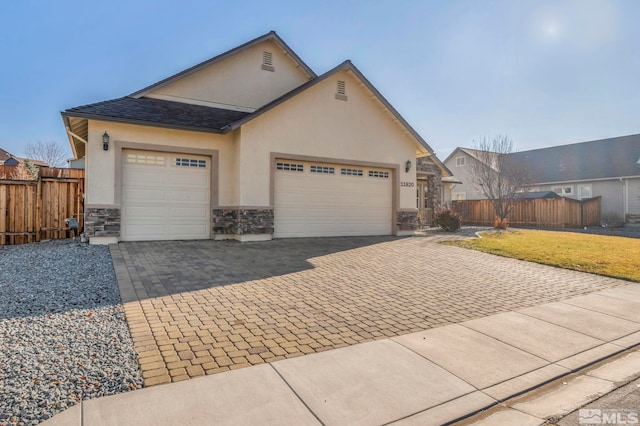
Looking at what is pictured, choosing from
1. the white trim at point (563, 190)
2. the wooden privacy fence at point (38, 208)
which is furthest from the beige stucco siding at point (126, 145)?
the white trim at point (563, 190)

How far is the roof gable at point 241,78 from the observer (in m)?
13.4

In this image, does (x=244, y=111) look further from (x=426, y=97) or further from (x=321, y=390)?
(x=321, y=390)

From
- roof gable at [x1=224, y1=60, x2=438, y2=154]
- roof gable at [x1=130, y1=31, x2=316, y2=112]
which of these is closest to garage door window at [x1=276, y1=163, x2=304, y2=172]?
roof gable at [x1=224, y1=60, x2=438, y2=154]

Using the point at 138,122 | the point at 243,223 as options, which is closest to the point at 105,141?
the point at 138,122

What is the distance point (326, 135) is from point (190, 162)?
494cm

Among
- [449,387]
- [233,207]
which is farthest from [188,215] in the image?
[449,387]

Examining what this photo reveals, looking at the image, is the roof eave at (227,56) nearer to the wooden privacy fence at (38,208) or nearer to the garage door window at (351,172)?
the wooden privacy fence at (38,208)

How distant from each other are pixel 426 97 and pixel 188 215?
11.6 metres

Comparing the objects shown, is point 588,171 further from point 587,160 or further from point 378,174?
point 378,174

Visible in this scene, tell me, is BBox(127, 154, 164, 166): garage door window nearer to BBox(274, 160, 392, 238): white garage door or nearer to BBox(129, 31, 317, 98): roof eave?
BBox(129, 31, 317, 98): roof eave

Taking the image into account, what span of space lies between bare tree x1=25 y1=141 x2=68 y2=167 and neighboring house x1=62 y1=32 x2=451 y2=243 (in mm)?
29035

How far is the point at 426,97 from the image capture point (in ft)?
52.1

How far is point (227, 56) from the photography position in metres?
13.9

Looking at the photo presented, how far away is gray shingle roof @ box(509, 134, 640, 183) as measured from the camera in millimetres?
25934
